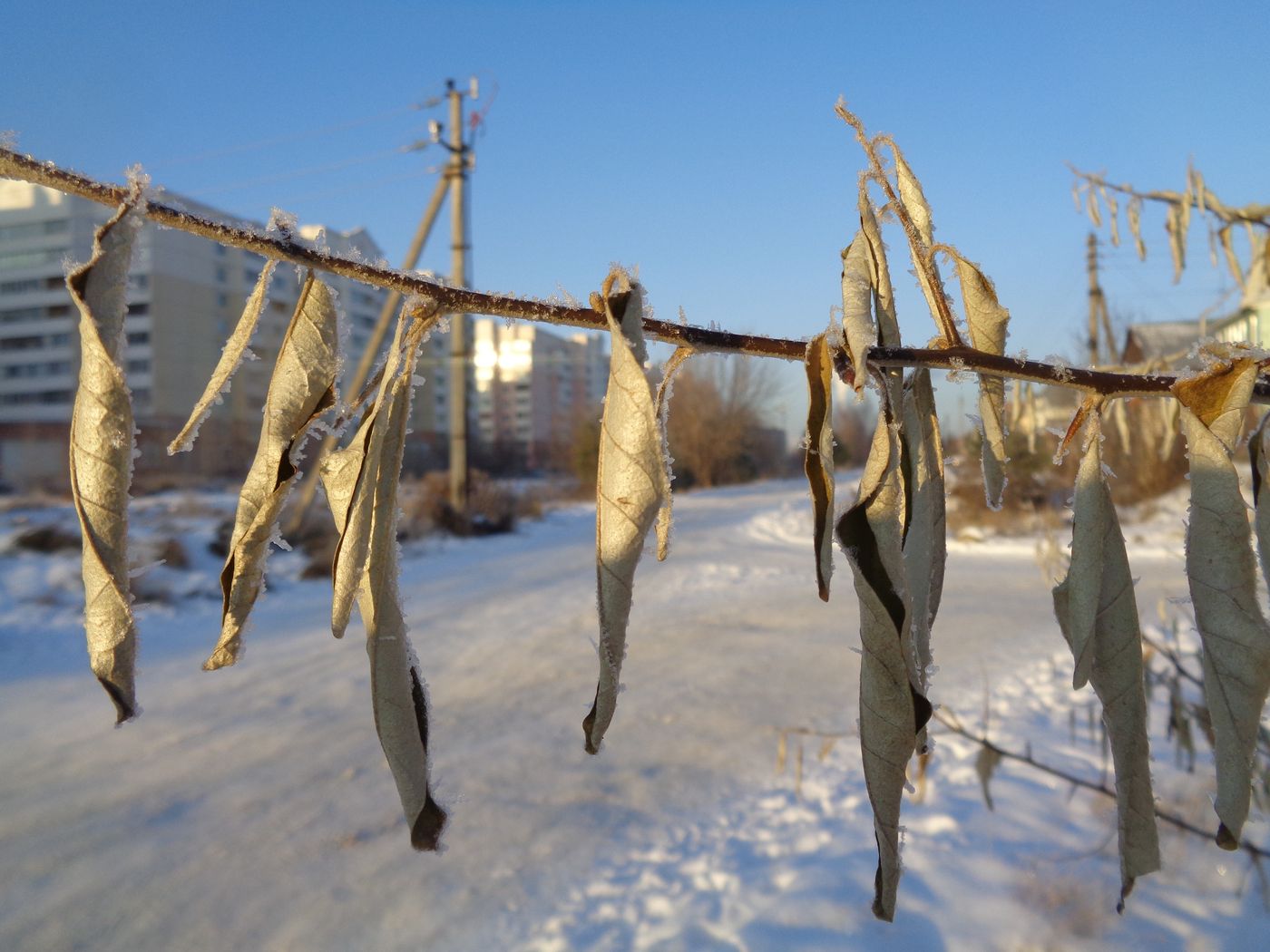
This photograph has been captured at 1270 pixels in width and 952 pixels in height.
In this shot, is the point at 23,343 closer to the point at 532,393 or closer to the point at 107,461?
the point at 107,461

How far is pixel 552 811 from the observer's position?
9.28 feet

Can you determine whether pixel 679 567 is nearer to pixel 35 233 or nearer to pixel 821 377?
pixel 821 377

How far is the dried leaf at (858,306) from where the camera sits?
0.43 m

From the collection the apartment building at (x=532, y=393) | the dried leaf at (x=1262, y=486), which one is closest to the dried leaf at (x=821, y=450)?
the dried leaf at (x=1262, y=486)

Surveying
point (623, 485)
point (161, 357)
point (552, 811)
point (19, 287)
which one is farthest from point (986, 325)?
point (19, 287)

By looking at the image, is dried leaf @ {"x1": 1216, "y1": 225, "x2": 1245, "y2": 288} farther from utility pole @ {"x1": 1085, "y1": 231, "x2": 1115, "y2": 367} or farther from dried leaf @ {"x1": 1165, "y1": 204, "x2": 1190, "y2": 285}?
utility pole @ {"x1": 1085, "y1": 231, "x2": 1115, "y2": 367}

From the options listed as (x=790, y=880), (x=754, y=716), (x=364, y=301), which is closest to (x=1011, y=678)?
(x=754, y=716)

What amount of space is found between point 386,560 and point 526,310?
161 millimetres

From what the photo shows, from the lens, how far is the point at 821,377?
0.46 m

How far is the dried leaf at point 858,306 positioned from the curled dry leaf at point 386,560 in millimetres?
234

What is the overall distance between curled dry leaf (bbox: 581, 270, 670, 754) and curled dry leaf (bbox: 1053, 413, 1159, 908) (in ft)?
0.92

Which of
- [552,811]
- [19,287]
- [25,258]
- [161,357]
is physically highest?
[19,287]

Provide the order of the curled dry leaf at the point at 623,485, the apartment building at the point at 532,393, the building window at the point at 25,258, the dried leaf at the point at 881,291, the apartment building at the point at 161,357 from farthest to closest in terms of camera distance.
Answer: the apartment building at the point at 532,393
the apartment building at the point at 161,357
the building window at the point at 25,258
the dried leaf at the point at 881,291
the curled dry leaf at the point at 623,485

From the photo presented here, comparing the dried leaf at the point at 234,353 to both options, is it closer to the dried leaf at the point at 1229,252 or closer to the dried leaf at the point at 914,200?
the dried leaf at the point at 914,200
